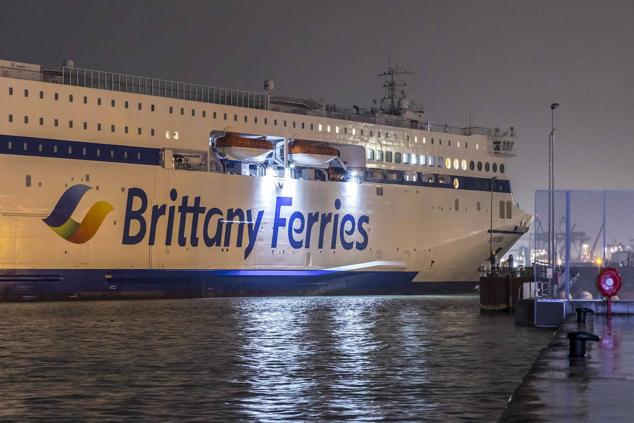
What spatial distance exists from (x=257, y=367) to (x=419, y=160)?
39.9m

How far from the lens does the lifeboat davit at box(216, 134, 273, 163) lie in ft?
158

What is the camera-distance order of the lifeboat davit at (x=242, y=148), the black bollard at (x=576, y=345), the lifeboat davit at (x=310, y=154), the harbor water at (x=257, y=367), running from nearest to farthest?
the black bollard at (x=576, y=345), the harbor water at (x=257, y=367), the lifeboat davit at (x=242, y=148), the lifeboat davit at (x=310, y=154)

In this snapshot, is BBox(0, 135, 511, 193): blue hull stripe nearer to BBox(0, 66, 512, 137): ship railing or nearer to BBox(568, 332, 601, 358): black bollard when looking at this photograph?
BBox(0, 66, 512, 137): ship railing

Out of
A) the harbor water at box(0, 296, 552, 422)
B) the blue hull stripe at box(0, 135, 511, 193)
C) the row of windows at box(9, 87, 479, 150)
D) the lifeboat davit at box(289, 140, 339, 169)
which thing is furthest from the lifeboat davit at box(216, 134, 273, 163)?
the harbor water at box(0, 296, 552, 422)

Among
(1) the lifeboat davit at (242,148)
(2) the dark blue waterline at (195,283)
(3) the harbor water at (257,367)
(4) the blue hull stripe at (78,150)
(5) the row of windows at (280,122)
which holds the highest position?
(5) the row of windows at (280,122)

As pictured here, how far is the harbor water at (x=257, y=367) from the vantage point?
40.5 ft

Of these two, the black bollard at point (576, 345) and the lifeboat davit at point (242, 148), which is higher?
the lifeboat davit at point (242, 148)

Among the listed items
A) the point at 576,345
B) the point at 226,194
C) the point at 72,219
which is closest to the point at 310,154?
the point at 226,194

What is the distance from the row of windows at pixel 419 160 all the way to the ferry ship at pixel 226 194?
8 centimetres

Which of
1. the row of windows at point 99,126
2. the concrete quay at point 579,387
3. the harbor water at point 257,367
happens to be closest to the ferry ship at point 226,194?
the row of windows at point 99,126

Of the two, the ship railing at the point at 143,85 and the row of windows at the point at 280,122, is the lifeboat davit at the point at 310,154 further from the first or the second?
the ship railing at the point at 143,85

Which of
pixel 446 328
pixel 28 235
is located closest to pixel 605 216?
pixel 446 328

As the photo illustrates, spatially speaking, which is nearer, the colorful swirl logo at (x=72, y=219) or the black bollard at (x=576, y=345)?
the black bollard at (x=576, y=345)

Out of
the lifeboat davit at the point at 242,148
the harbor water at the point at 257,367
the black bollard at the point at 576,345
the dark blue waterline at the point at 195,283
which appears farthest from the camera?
the lifeboat davit at the point at 242,148
